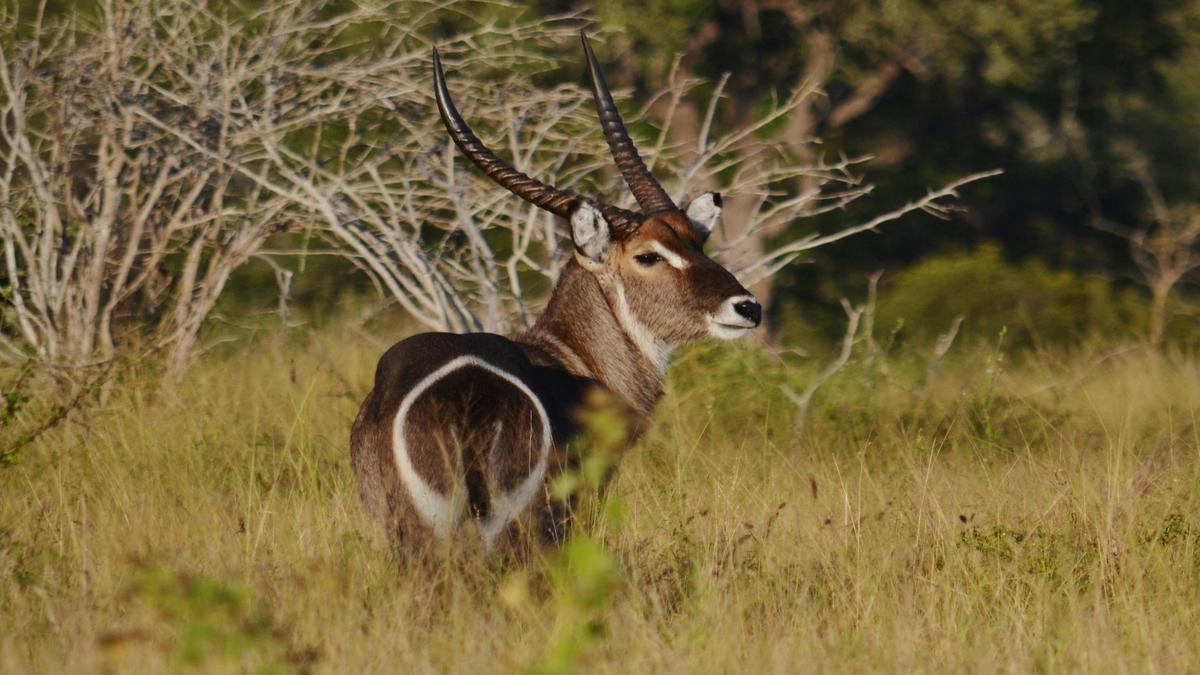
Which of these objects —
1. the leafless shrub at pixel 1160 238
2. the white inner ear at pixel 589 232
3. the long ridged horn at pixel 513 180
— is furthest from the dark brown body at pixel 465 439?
the leafless shrub at pixel 1160 238

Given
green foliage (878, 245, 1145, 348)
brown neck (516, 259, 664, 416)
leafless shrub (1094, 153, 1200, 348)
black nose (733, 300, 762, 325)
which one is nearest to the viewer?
black nose (733, 300, 762, 325)

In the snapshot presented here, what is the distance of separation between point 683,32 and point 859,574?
1014cm

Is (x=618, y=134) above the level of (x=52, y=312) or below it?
above

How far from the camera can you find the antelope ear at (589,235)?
17.1 feet

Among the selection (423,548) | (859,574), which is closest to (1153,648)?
(859,574)

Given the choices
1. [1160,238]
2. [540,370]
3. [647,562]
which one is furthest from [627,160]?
[1160,238]

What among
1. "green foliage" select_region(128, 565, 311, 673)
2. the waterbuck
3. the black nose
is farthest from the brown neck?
"green foliage" select_region(128, 565, 311, 673)

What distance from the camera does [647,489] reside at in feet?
17.2

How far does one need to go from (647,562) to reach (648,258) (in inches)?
49.1

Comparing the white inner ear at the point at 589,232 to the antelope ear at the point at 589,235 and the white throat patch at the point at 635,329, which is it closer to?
the antelope ear at the point at 589,235

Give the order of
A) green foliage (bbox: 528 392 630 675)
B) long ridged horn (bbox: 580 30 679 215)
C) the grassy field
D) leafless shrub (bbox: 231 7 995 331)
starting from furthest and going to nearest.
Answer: leafless shrub (bbox: 231 7 995 331) → long ridged horn (bbox: 580 30 679 215) → the grassy field → green foliage (bbox: 528 392 630 675)

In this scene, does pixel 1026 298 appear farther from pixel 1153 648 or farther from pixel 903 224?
pixel 1153 648

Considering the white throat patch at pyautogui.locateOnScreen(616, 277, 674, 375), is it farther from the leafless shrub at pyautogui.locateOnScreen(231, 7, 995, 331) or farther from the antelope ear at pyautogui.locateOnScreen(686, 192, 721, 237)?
the leafless shrub at pyautogui.locateOnScreen(231, 7, 995, 331)

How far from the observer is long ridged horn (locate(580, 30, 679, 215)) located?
5680 mm
